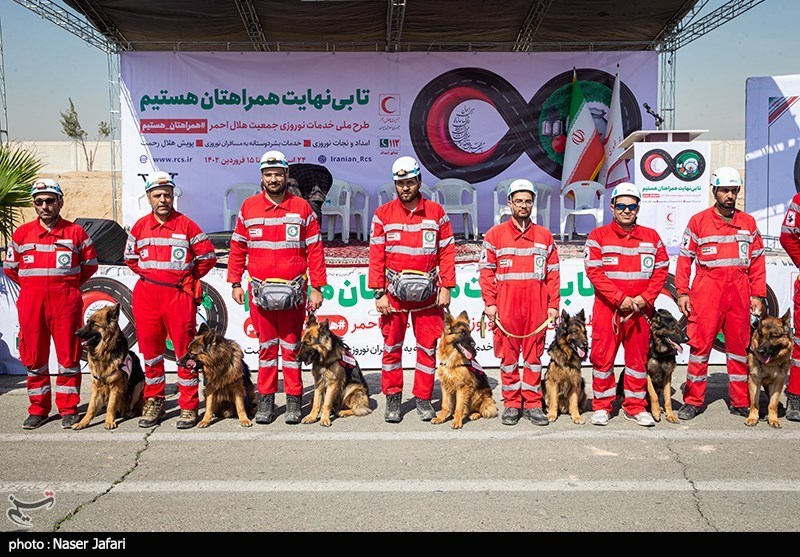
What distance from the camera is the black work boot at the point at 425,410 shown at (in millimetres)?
5781

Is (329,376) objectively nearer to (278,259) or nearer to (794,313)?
(278,259)

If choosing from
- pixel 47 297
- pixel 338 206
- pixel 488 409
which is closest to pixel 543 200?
pixel 338 206

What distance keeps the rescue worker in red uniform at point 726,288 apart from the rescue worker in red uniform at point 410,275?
88.0 inches

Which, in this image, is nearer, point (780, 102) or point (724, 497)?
point (724, 497)

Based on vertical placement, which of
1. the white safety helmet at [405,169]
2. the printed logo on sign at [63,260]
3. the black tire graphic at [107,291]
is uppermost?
the white safety helmet at [405,169]

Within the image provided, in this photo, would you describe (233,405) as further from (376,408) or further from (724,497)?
(724,497)

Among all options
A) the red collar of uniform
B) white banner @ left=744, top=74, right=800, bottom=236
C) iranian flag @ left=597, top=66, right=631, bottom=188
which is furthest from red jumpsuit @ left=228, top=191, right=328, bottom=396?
white banner @ left=744, top=74, right=800, bottom=236

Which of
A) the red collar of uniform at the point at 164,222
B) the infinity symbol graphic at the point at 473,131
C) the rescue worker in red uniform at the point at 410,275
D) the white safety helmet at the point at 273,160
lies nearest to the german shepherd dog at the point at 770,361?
the rescue worker in red uniform at the point at 410,275

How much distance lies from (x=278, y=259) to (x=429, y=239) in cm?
131

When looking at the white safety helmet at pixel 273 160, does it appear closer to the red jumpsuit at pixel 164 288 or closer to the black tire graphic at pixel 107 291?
the red jumpsuit at pixel 164 288

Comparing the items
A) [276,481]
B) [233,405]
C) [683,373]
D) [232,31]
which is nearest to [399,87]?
[232,31]

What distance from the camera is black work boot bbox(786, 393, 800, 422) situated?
18.5 feet

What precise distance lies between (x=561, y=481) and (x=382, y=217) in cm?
265

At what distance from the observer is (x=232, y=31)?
13648mm
